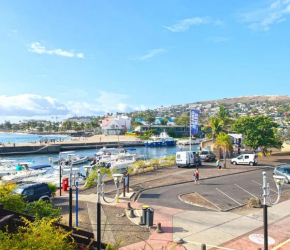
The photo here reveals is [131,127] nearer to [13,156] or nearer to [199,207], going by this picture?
[13,156]

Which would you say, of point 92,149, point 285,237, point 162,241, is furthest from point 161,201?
point 92,149

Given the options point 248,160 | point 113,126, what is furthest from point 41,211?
point 113,126

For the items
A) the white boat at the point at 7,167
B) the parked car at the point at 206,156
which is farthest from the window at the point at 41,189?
the white boat at the point at 7,167

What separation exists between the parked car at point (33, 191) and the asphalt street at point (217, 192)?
6.66 metres

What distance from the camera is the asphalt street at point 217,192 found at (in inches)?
717

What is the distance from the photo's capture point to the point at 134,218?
14922 millimetres

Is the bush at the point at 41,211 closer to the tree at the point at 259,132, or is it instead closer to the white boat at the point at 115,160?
the white boat at the point at 115,160

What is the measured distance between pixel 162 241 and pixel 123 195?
8.55 meters

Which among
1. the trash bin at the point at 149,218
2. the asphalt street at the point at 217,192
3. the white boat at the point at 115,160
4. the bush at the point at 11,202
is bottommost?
the white boat at the point at 115,160

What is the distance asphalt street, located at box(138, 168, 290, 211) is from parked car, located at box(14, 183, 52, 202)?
6.66 metres

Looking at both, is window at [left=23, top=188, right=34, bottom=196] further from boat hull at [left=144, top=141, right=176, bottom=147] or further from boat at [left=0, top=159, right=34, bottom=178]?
boat hull at [left=144, top=141, right=176, bottom=147]

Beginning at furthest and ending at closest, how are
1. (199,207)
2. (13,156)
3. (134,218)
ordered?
(13,156) < (199,207) < (134,218)

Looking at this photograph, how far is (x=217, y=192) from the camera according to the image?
21016 millimetres

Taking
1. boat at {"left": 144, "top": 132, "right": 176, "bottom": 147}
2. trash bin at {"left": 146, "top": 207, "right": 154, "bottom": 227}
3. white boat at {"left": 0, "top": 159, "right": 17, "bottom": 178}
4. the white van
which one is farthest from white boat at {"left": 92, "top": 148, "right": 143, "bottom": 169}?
boat at {"left": 144, "top": 132, "right": 176, "bottom": 147}
